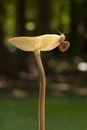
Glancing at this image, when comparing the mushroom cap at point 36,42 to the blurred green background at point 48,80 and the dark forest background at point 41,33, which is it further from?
the dark forest background at point 41,33

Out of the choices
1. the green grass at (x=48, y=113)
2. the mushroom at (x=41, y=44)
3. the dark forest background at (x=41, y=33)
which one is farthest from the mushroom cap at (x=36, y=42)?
the dark forest background at (x=41, y=33)

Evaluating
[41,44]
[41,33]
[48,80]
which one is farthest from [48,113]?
[41,44]

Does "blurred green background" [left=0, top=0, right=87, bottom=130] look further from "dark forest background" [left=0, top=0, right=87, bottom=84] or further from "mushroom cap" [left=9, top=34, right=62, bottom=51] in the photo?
"mushroom cap" [left=9, top=34, right=62, bottom=51]

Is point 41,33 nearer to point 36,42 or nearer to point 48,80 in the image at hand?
point 48,80

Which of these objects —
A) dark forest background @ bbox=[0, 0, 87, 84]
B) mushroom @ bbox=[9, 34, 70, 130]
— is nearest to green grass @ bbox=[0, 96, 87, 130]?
dark forest background @ bbox=[0, 0, 87, 84]

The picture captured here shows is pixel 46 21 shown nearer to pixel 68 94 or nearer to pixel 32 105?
pixel 68 94

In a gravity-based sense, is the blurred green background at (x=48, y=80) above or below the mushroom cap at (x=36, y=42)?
above
